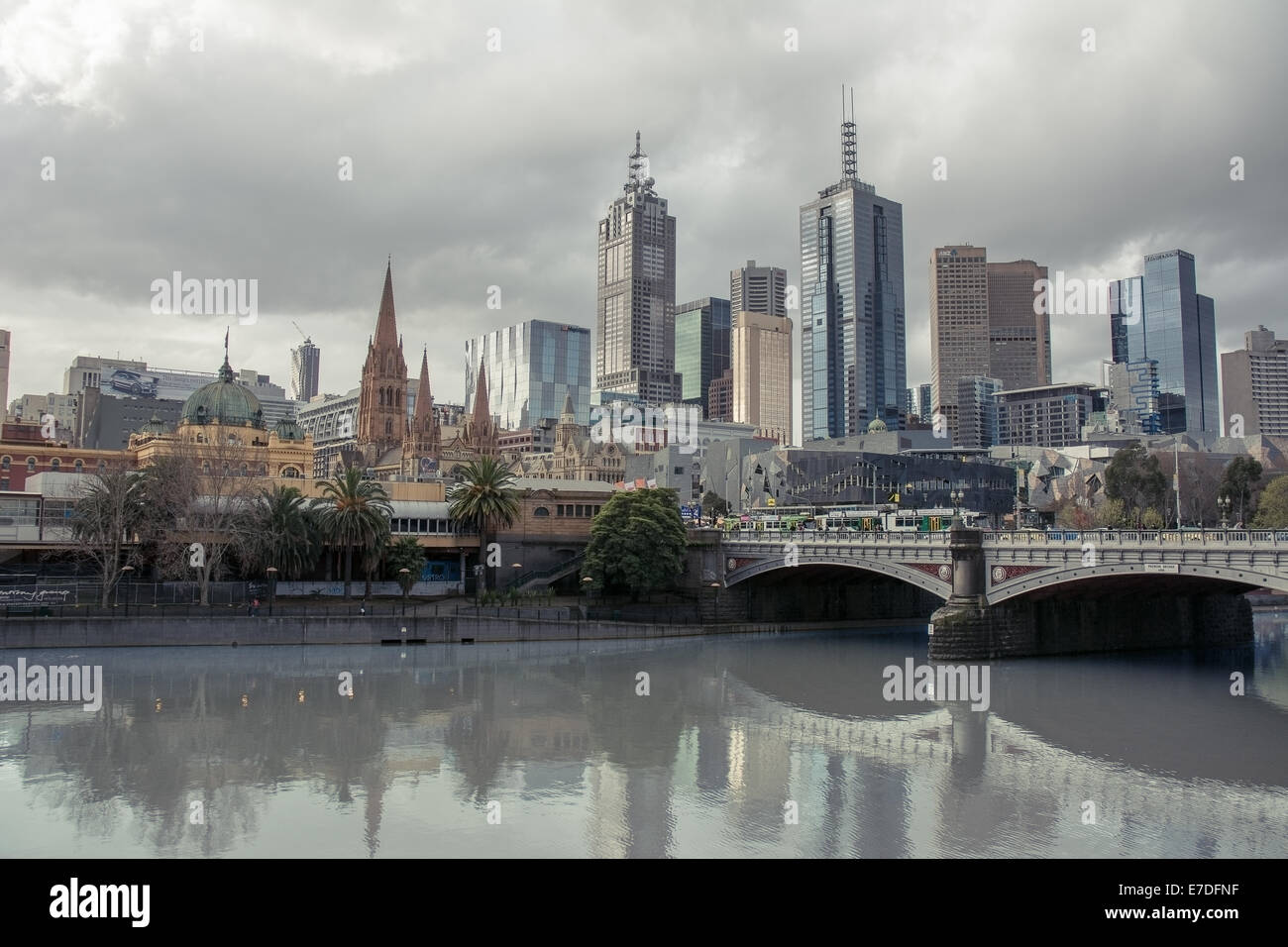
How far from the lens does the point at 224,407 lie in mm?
107188

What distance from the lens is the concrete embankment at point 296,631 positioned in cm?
5834

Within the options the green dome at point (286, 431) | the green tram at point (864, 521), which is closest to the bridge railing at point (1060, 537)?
the green tram at point (864, 521)

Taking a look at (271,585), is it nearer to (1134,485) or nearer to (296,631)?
(296,631)

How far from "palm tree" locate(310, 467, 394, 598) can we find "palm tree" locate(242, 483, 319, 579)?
1.34 m

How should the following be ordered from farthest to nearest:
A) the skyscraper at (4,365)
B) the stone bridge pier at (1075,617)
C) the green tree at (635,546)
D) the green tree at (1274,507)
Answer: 1. the skyscraper at (4,365)
2. the green tree at (1274,507)
3. the green tree at (635,546)
4. the stone bridge pier at (1075,617)

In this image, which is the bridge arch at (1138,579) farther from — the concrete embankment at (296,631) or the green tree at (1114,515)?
the green tree at (1114,515)

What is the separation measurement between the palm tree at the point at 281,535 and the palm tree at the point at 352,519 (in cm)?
134

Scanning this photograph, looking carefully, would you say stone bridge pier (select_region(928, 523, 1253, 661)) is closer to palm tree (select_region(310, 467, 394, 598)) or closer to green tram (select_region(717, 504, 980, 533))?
green tram (select_region(717, 504, 980, 533))

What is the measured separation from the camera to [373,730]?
41.4 metres

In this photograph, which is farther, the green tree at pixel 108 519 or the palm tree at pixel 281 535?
the palm tree at pixel 281 535

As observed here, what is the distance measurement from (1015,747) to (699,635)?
3868cm

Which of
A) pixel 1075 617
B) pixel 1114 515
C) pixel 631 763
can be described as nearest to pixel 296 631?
pixel 631 763

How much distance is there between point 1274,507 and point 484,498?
244ft
